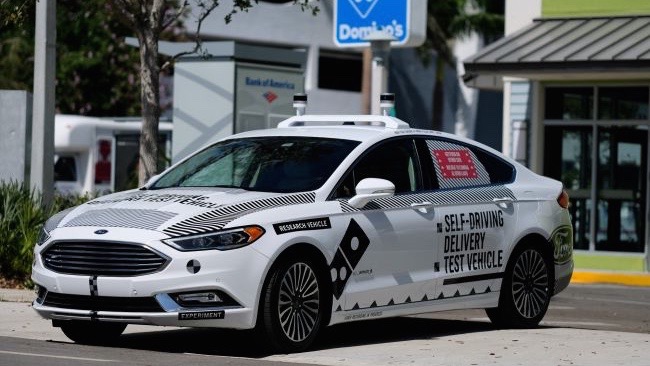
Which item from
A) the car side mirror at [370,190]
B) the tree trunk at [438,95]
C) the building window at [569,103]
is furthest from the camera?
the tree trunk at [438,95]

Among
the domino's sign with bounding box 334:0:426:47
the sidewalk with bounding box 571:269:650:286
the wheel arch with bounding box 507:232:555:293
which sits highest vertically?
the domino's sign with bounding box 334:0:426:47

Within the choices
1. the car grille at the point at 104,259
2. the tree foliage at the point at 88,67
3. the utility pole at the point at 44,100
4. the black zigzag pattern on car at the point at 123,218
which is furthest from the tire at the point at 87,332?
the tree foliage at the point at 88,67

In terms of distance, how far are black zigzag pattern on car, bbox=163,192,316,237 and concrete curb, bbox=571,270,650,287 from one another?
41.0 feet

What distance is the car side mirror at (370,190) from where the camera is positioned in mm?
11172

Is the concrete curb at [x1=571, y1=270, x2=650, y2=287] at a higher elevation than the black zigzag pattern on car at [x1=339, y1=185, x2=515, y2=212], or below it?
below

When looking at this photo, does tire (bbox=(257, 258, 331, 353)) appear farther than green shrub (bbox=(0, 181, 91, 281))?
No

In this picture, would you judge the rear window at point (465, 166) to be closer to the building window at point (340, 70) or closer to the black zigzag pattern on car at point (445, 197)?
the black zigzag pattern on car at point (445, 197)

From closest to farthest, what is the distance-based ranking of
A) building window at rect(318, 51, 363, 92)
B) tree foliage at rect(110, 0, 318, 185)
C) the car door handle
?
1. the car door handle
2. tree foliage at rect(110, 0, 318, 185)
3. building window at rect(318, 51, 363, 92)

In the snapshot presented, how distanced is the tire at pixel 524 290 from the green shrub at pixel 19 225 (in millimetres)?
5697

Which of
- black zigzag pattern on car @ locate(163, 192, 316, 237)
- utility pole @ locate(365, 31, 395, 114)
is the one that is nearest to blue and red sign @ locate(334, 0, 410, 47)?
utility pole @ locate(365, 31, 395, 114)

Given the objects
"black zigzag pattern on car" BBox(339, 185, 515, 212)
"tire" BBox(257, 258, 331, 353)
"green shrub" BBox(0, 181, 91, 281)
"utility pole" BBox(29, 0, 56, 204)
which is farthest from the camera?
"utility pole" BBox(29, 0, 56, 204)

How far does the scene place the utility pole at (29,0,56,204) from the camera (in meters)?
17.5

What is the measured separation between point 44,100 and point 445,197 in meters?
6.88

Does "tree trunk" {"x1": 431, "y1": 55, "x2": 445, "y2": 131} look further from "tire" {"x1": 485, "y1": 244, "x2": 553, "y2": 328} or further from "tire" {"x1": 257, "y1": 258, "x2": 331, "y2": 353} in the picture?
"tire" {"x1": 257, "y1": 258, "x2": 331, "y2": 353}
